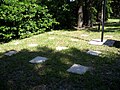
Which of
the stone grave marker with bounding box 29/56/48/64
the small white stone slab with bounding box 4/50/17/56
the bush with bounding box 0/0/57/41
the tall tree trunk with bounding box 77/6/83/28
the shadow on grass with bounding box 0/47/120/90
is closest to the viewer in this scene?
the shadow on grass with bounding box 0/47/120/90

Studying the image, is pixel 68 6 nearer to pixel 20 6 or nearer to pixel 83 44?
pixel 20 6

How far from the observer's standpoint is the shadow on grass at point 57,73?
13.6ft

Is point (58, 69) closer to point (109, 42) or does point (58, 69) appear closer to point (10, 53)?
point (10, 53)

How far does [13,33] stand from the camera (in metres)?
8.62

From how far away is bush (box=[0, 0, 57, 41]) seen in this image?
314 inches

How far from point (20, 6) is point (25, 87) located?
16.4 feet

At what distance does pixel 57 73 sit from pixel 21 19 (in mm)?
4393

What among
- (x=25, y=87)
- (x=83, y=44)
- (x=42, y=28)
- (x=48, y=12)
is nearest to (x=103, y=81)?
(x=25, y=87)

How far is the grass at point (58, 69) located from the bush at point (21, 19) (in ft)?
4.31

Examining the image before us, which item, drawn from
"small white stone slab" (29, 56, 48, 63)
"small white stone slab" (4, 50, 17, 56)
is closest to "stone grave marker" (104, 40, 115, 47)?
"small white stone slab" (29, 56, 48, 63)

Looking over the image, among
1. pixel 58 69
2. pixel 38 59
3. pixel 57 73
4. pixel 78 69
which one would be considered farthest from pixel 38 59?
pixel 78 69

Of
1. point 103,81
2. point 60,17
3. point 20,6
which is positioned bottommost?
point 103,81

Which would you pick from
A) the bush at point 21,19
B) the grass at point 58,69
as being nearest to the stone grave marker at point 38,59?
the grass at point 58,69

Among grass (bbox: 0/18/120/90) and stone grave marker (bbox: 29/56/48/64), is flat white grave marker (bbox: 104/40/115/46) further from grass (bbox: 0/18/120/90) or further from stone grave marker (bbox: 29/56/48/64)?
stone grave marker (bbox: 29/56/48/64)
